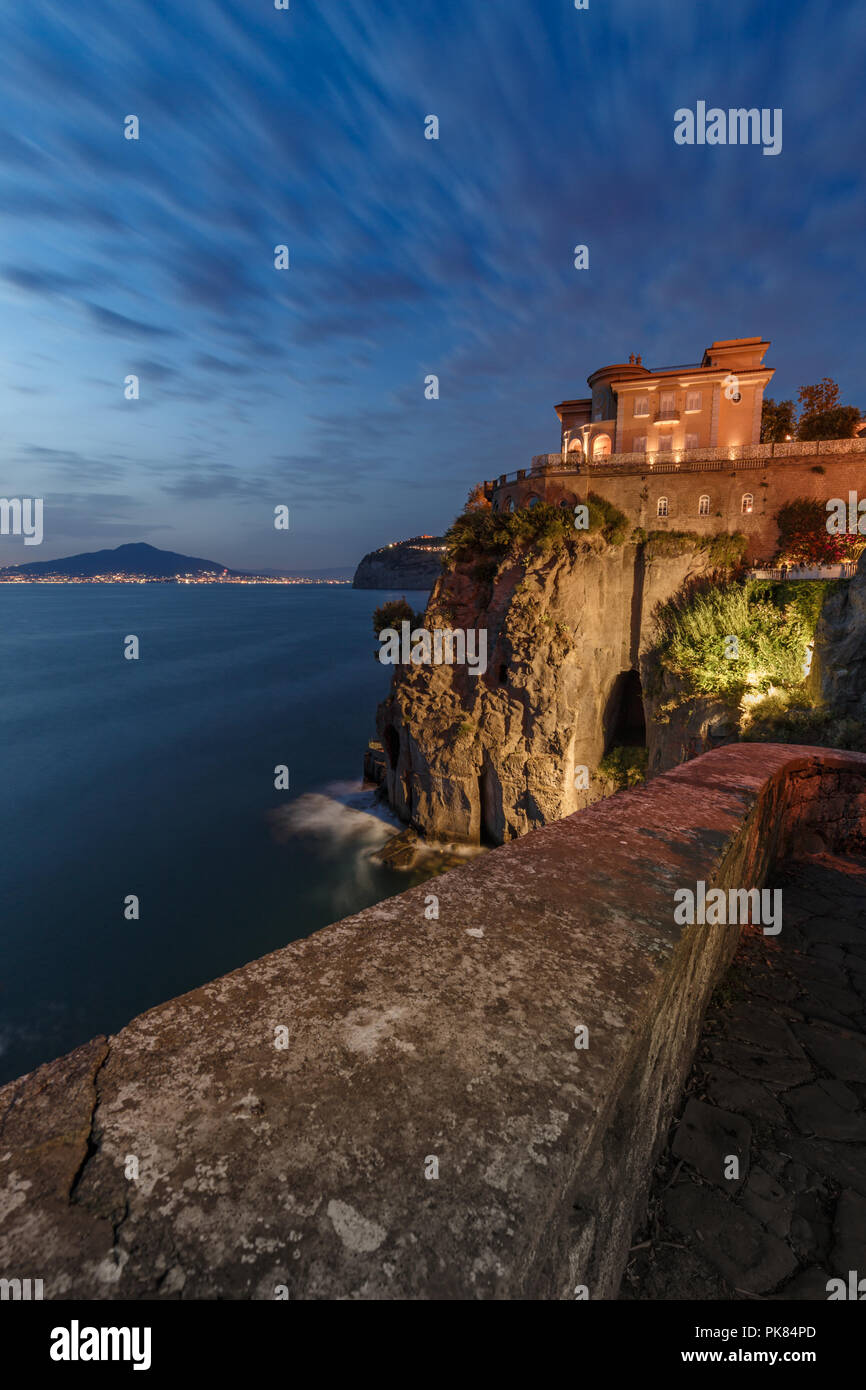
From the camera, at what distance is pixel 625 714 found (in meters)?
25.8

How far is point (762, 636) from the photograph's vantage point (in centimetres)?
1780

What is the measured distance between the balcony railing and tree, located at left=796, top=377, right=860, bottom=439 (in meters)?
8.39

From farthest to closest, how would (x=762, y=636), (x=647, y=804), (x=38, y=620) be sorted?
(x=38, y=620)
(x=762, y=636)
(x=647, y=804)

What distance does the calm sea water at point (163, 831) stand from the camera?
19.2 meters

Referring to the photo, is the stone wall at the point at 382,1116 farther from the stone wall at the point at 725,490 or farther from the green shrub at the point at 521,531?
the stone wall at the point at 725,490

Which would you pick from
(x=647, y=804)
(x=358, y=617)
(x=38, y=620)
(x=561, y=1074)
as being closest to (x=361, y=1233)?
(x=561, y=1074)

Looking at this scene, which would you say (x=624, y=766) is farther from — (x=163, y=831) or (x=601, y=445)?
(x=163, y=831)

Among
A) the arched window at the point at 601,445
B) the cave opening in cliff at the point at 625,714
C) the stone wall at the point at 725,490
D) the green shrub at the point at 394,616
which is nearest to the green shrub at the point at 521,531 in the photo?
the stone wall at the point at 725,490

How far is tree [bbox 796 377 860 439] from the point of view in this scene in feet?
94.3

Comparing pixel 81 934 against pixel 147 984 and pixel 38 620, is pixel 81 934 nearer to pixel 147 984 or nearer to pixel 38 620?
pixel 147 984

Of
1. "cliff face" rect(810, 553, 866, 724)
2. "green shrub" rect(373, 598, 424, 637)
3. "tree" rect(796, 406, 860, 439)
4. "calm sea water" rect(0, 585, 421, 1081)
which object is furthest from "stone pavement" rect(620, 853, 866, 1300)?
"tree" rect(796, 406, 860, 439)

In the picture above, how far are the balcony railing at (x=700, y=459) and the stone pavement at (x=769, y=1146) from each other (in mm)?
22672

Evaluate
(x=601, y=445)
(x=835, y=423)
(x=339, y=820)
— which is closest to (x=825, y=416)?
(x=835, y=423)
